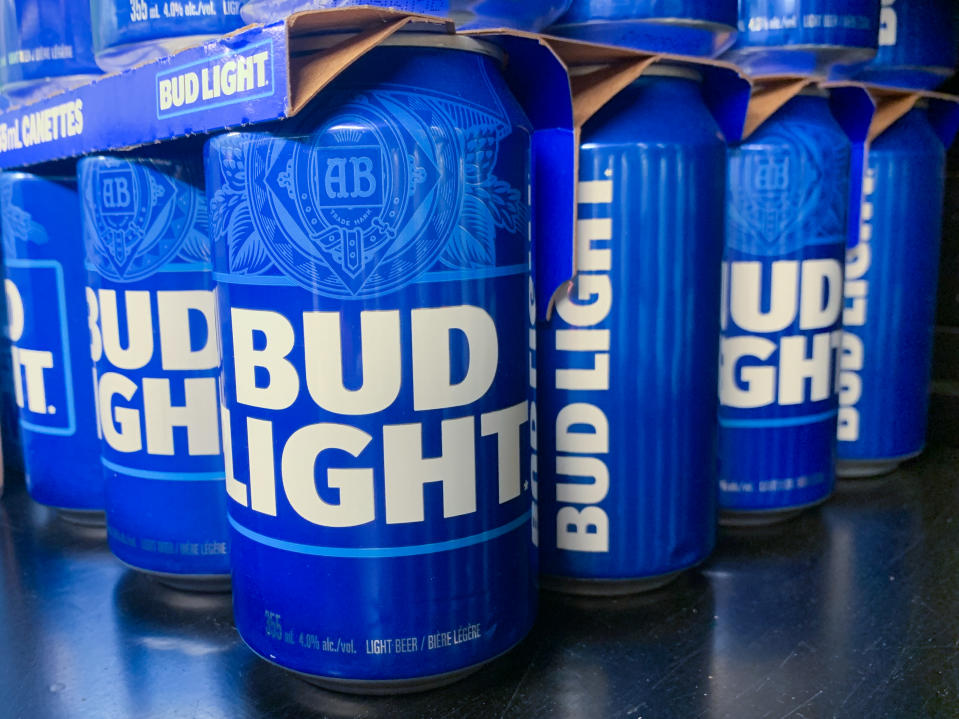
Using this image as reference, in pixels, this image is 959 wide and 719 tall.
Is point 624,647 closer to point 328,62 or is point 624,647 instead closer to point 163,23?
point 328,62

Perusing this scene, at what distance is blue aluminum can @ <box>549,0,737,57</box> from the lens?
0.91 meters

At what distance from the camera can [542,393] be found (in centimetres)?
94

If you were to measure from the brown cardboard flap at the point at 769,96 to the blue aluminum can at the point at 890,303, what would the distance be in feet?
1.10

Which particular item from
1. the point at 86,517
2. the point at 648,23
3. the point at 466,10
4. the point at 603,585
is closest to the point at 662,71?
the point at 648,23

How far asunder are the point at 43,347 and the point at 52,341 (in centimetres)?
2

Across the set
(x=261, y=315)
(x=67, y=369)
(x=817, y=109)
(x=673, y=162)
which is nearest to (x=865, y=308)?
(x=817, y=109)

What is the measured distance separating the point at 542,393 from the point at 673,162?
26 centimetres

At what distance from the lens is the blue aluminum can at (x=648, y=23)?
914mm

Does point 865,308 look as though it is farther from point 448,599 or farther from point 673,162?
point 448,599

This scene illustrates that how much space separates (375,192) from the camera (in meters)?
0.69

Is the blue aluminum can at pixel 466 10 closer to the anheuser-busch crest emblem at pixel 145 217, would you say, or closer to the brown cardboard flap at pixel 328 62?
the brown cardboard flap at pixel 328 62

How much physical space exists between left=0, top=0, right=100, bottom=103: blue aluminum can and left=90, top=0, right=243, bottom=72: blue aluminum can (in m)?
0.13

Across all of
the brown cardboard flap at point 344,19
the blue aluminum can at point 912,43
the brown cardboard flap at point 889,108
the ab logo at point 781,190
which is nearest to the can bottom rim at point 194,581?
the brown cardboard flap at point 344,19

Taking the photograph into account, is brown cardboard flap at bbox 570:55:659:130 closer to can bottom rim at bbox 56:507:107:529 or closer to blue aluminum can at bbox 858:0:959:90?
blue aluminum can at bbox 858:0:959:90
